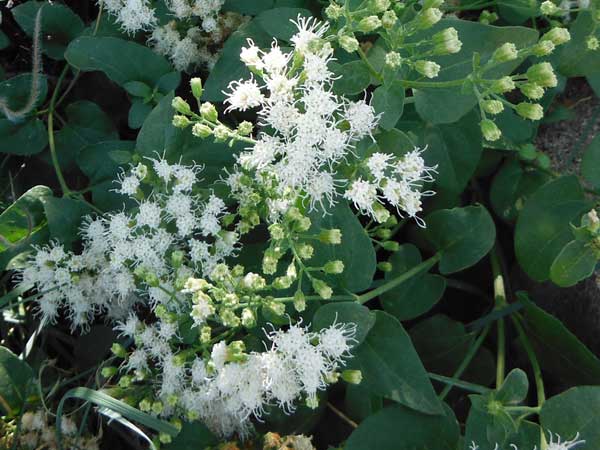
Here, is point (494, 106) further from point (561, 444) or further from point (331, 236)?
point (561, 444)

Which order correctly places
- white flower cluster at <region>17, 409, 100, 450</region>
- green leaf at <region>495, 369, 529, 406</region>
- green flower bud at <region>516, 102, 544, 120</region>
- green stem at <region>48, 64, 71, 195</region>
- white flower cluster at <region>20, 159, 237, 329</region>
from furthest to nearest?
green stem at <region>48, 64, 71, 195</region> < white flower cluster at <region>17, 409, 100, 450</region> < white flower cluster at <region>20, 159, 237, 329</region> < green flower bud at <region>516, 102, 544, 120</region> < green leaf at <region>495, 369, 529, 406</region>

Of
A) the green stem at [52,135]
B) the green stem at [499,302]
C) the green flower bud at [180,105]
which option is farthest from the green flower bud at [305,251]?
the green stem at [52,135]

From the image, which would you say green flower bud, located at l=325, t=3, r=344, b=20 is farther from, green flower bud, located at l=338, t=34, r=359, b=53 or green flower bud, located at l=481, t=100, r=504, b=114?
green flower bud, located at l=481, t=100, r=504, b=114

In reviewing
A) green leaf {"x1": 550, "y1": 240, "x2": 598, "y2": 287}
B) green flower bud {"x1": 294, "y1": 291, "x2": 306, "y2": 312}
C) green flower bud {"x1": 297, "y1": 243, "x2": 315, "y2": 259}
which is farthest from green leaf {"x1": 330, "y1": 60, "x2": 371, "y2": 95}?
green leaf {"x1": 550, "y1": 240, "x2": 598, "y2": 287}

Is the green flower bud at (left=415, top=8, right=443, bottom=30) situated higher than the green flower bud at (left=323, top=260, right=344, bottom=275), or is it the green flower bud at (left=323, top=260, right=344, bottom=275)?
the green flower bud at (left=415, top=8, right=443, bottom=30)

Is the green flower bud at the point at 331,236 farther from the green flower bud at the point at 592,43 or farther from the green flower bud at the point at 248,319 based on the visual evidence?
the green flower bud at the point at 592,43

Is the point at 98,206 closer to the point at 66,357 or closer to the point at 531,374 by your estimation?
the point at 66,357
